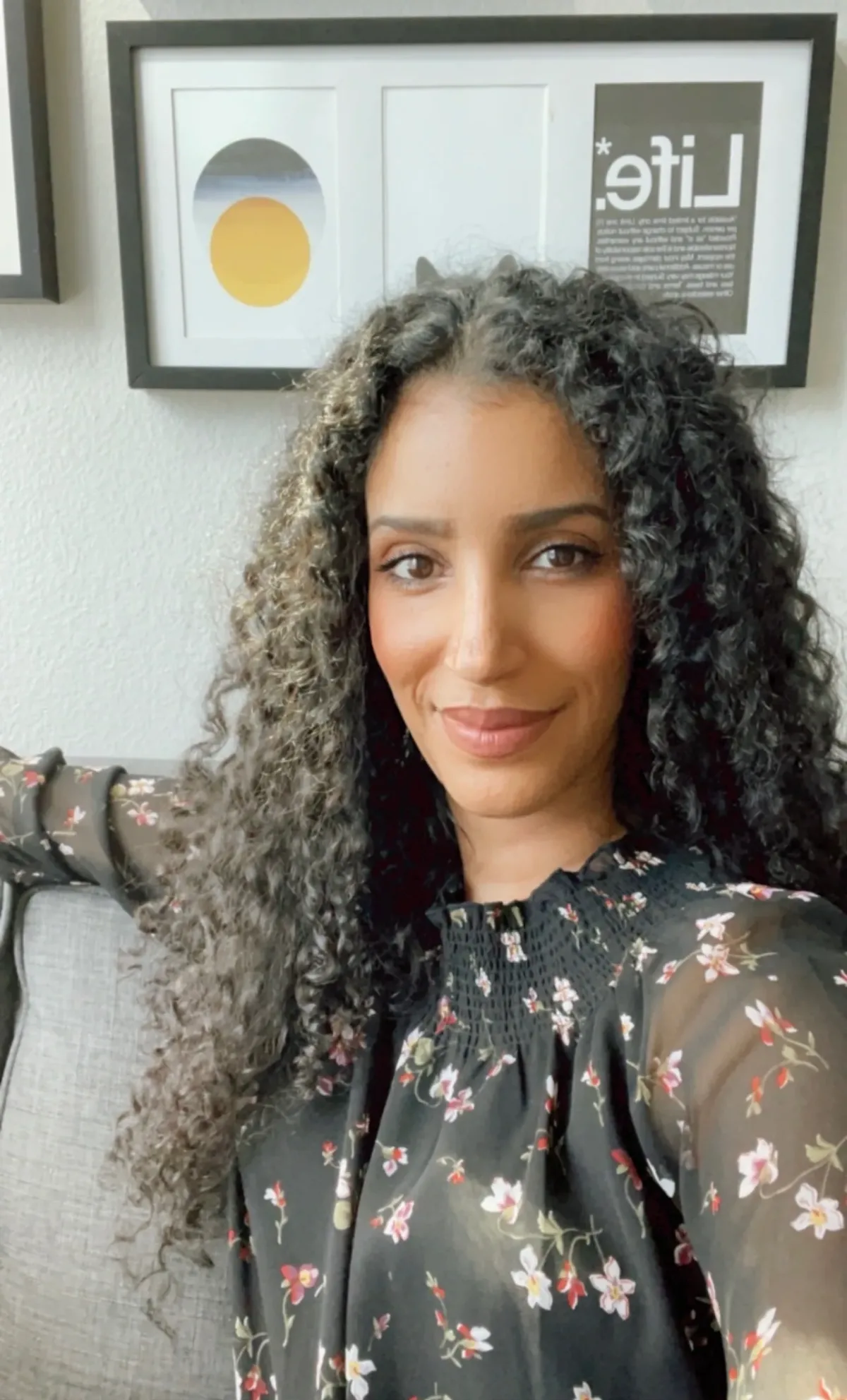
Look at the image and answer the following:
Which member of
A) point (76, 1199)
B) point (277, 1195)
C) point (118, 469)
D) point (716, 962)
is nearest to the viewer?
point (716, 962)

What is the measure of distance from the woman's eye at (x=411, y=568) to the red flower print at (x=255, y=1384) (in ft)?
2.05

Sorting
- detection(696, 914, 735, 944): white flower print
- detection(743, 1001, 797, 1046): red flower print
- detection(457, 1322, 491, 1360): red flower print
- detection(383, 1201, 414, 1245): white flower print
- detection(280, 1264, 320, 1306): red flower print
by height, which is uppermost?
detection(696, 914, 735, 944): white flower print

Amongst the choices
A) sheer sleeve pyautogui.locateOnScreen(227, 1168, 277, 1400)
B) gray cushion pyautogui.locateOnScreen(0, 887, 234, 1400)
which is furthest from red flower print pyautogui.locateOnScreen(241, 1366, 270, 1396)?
gray cushion pyautogui.locateOnScreen(0, 887, 234, 1400)

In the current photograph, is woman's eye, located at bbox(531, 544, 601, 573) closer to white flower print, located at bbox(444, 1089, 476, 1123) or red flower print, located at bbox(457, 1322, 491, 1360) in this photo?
white flower print, located at bbox(444, 1089, 476, 1123)

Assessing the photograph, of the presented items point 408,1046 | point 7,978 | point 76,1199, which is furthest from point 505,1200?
point 7,978

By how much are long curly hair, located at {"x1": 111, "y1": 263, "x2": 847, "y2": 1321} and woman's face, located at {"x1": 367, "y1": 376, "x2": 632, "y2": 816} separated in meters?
0.02

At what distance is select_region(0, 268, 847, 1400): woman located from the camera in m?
0.58

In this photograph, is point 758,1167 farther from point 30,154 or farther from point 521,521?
point 30,154

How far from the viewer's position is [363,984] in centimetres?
80

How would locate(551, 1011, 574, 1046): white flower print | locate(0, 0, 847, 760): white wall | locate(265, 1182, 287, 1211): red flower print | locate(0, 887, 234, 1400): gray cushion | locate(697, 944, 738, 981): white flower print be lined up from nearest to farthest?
locate(697, 944, 738, 981): white flower print
locate(551, 1011, 574, 1046): white flower print
locate(265, 1182, 287, 1211): red flower print
locate(0, 887, 234, 1400): gray cushion
locate(0, 0, 847, 760): white wall

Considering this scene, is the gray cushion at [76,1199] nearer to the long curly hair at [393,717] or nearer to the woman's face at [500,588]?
the long curly hair at [393,717]

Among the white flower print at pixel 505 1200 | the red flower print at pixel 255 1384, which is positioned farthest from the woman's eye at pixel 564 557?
the red flower print at pixel 255 1384

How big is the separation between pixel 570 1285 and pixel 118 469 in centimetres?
91

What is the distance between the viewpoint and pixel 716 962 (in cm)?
58
